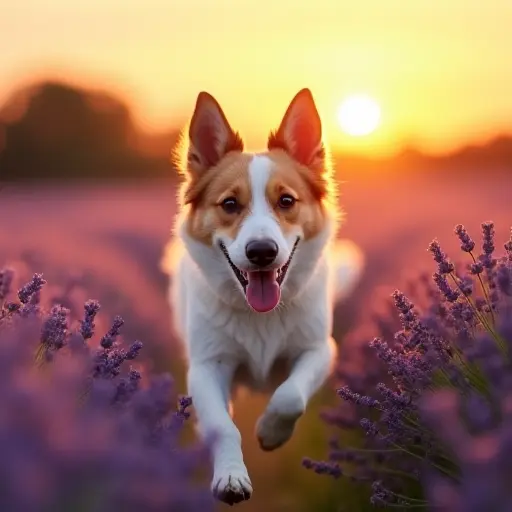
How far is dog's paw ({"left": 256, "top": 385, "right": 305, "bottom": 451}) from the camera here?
354cm

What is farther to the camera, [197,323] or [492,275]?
[197,323]

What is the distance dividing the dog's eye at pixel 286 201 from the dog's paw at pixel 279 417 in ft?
2.59

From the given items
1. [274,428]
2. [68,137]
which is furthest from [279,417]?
[68,137]

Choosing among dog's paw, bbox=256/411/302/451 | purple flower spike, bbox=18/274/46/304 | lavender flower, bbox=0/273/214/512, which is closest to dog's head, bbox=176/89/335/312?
dog's paw, bbox=256/411/302/451

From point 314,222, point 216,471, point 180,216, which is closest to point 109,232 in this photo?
point 180,216

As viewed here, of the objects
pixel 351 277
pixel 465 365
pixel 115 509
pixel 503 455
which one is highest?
pixel 503 455

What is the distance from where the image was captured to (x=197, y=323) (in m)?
4.23

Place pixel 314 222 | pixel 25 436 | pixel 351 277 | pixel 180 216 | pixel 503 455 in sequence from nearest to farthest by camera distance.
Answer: pixel 25 436 → pixel 503 455 → pixel 314 222 → pixel 180 216 → pixel 351 277

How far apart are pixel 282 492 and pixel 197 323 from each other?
90cm

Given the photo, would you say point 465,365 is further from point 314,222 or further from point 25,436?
point 25,436

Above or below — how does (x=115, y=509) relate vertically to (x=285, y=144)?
below

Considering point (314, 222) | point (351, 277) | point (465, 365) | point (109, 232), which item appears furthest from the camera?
point (109, 232)

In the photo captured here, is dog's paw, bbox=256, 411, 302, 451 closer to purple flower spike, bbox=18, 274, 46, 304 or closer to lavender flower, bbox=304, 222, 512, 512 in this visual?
lavender flower, bbox=304, 222, 512, 512

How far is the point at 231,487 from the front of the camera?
3.01 meters
